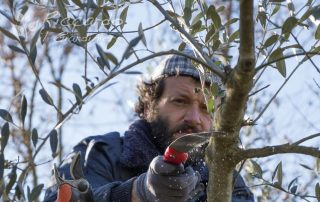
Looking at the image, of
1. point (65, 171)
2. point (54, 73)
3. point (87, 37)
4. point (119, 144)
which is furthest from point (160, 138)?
point (54, 73)

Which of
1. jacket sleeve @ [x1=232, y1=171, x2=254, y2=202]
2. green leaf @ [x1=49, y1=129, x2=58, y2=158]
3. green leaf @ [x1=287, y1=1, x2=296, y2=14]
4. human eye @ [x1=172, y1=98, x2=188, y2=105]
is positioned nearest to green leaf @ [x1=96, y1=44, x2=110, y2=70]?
green leaf @ [x1=49, y1=129, x2=58, y2=158]

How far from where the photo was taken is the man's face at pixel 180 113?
3.23m

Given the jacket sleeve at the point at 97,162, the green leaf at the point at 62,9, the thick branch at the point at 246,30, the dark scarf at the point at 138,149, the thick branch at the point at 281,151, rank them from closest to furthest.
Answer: the thick branch at the point at 246,30 < the thick branch at the point at 281,151 < the green leaf at the point at 62,9 < the jacket sleeve at the point at 97,162 < the dark scarf at the point at 138,149

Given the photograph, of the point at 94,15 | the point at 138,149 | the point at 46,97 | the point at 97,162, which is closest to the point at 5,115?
the point at 46,97

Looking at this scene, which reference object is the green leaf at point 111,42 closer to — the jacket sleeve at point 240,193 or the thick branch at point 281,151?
the thick branch at point 281,151

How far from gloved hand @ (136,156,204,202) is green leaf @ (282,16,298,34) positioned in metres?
0.46

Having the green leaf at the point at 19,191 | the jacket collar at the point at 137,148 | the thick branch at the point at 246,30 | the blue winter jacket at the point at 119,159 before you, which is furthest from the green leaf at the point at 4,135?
the jacket collar at the point at 137,148

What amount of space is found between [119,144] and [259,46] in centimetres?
144

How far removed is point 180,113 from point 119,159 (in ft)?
1.27

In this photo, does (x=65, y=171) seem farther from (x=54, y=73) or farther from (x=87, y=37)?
(x=54, y=73)

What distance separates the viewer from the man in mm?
2137

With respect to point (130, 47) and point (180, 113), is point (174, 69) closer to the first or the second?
point (180, 113)

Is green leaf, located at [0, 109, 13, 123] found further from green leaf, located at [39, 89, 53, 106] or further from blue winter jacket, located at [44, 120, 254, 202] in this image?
blue winter jacket, located at [44, 120, 254, 202]

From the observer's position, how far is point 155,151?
317 cm
